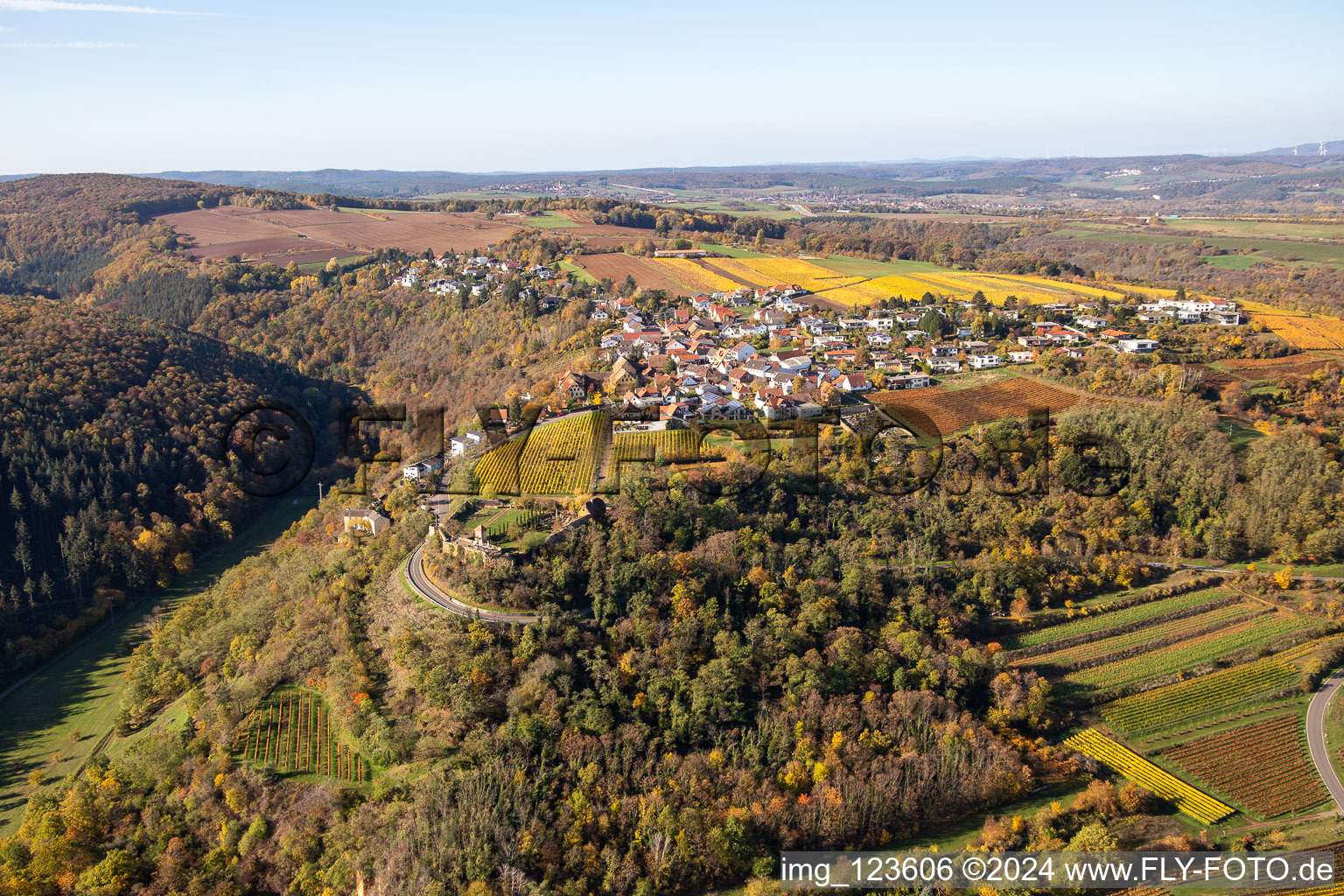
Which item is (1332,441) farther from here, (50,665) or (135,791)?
(50,665)

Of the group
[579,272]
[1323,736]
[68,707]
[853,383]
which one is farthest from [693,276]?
[1323,736]

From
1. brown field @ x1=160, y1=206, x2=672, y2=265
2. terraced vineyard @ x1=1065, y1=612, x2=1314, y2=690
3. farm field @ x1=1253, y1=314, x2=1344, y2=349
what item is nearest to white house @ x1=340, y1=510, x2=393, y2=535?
terraced vineyard @ x1=1065, y1=612, x2=1314, y2=690

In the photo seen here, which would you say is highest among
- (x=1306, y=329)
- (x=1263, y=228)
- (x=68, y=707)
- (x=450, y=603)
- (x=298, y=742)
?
(x=1263, y=228)

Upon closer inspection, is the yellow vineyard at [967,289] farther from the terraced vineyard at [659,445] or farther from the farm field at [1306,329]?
the terraced vineyard at [659,445]

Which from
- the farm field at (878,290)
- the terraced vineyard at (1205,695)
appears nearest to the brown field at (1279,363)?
the terraced vineyard at (1205,695)

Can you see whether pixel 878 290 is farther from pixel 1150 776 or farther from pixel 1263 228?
pixel 1263 228

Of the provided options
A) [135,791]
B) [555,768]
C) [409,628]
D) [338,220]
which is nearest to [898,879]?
[555,768]
